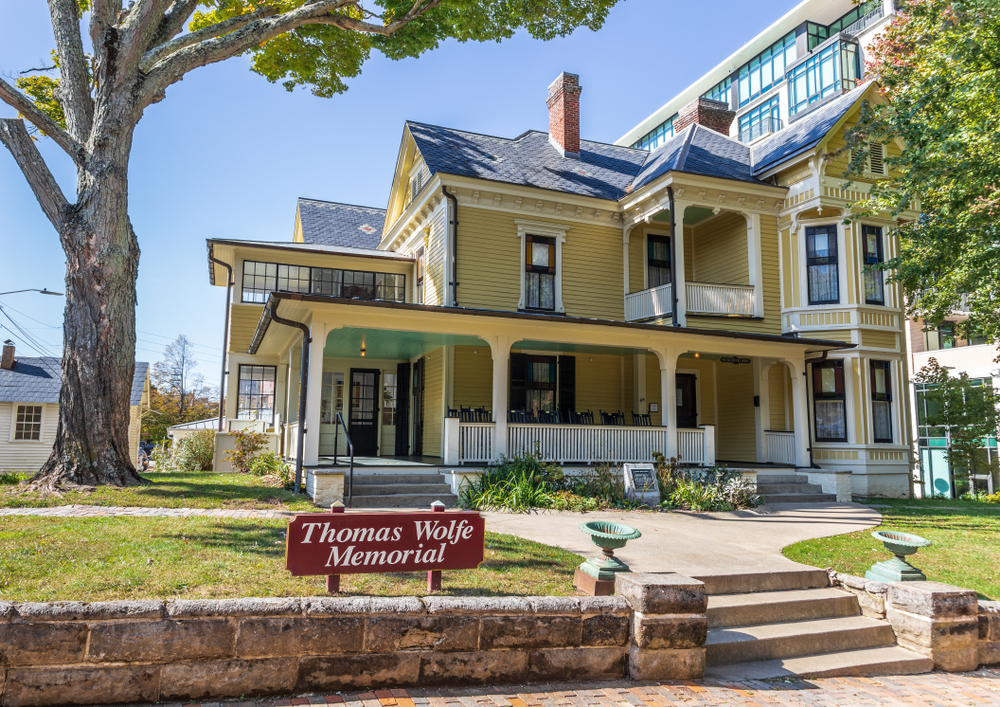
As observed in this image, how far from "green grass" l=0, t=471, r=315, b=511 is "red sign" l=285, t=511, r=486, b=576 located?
435 centimetres

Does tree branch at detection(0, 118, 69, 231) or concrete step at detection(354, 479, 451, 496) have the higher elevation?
tree branch at detection(0, 118, 69, 231)

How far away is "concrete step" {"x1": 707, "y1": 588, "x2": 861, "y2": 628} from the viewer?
5629 millimetres

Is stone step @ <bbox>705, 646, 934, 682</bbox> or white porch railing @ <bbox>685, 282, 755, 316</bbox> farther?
white porch railing @ <bbox>685, 282, 755, 316</bbox>

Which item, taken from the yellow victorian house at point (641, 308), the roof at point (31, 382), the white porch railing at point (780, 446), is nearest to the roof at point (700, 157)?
the yellow victorian house at point (641, 308)

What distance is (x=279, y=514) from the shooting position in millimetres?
7973

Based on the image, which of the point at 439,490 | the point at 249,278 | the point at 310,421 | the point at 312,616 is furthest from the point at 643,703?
the point at 249,278

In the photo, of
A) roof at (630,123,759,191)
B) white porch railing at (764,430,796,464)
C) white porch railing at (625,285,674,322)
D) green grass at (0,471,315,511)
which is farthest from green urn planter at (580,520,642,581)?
roof at (630,123,759,191)

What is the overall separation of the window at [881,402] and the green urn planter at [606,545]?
1184cm

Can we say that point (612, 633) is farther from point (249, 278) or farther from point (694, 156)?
point (249, 278)

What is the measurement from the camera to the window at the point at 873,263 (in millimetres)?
15070

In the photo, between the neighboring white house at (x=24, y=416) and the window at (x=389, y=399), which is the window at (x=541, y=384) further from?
the neighboring white house at (x=24, y=416)

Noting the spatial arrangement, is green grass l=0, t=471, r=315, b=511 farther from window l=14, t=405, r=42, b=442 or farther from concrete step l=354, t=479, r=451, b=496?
window l=14, t=405, r=42, b=442

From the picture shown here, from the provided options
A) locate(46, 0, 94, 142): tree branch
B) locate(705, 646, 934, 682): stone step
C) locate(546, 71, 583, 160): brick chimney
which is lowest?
locate(705, 646, 934, 682): stone step

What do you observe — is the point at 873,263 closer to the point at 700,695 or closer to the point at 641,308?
the point at 641,308
